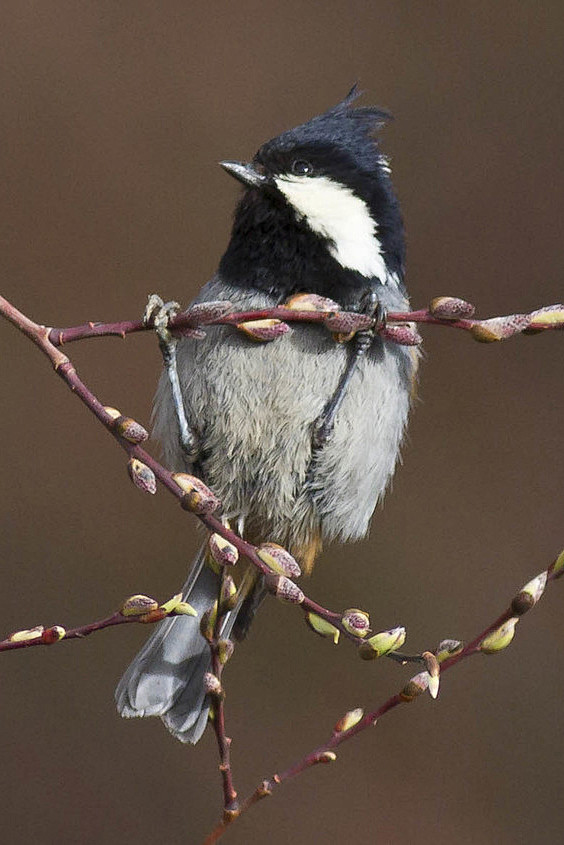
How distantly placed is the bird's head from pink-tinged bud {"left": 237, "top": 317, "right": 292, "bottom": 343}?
0.76m

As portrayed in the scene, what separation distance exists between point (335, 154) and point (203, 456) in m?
0.64

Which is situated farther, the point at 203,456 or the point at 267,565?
the point at 203,456

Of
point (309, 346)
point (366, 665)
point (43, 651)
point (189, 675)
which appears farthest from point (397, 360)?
point (43, 651)

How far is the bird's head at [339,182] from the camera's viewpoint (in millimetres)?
2045

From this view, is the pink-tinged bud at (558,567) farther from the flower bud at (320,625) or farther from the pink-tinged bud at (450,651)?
the flower bud at (320,625)

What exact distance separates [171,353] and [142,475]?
2.17 feet

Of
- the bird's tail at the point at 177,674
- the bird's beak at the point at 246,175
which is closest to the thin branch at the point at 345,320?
the bird's beak at the point at 246,175

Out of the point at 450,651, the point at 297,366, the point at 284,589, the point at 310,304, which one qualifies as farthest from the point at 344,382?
the point at 284,589

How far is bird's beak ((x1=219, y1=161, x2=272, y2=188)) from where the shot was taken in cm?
205

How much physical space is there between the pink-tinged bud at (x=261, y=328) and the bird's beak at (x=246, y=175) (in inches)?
33.0

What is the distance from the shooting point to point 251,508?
86.8 inches

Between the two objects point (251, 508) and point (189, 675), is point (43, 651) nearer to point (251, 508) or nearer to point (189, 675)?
point (189, 675)

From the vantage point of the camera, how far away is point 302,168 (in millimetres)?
2084

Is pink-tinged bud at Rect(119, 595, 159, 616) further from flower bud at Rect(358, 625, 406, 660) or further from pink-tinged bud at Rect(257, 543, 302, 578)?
flower bud at Rect(358, 625, 406, 660)
